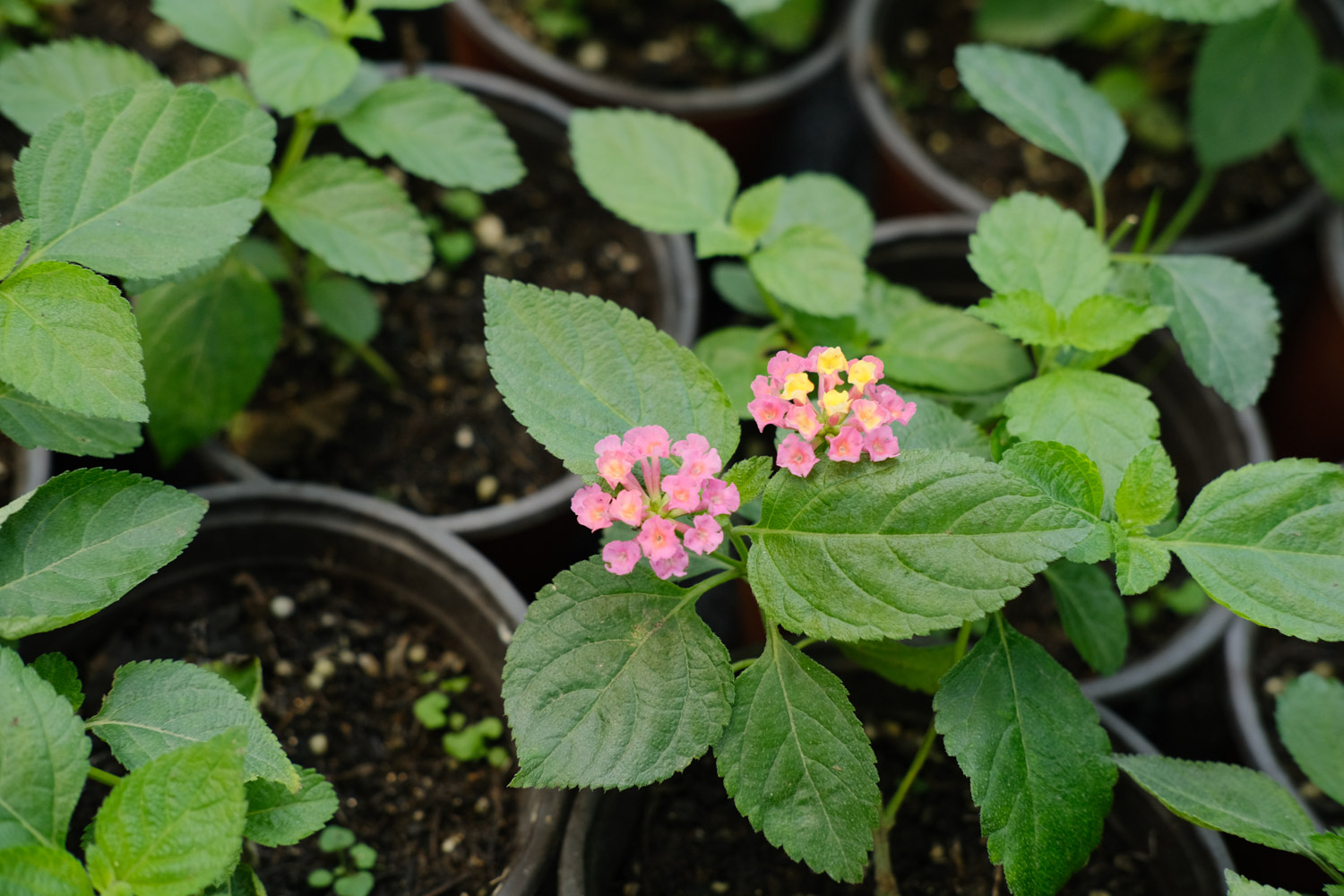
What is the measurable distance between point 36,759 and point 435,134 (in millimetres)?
935

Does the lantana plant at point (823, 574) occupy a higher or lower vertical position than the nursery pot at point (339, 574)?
higher

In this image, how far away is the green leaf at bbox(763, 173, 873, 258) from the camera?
1.58 m

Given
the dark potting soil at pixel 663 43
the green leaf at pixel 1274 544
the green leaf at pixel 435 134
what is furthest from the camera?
the dark potting soil at pixel 663 43

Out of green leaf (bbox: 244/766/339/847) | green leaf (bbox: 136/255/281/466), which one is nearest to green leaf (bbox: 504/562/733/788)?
green leaf (bbox: 244/766/339/847)

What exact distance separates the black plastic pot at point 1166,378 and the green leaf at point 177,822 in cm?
129

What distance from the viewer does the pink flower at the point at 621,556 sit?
101cm

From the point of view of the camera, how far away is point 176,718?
1.05 metres

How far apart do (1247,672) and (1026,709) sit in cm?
75

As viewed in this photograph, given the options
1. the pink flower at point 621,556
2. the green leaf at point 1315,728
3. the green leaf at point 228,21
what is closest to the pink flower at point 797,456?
the pink flower at point 621,556

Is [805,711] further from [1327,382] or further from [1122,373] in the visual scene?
[1327,382]

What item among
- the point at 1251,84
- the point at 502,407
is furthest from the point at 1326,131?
the point at 502,407

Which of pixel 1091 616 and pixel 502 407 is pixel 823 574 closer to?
pixel 1091 616

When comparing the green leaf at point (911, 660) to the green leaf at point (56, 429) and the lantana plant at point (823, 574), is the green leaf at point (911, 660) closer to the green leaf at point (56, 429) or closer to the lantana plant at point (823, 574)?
the lantana plant at point (823, 574)

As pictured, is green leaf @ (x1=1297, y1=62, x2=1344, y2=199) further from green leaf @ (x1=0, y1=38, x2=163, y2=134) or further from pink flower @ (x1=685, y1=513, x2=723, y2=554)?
green leaf @ (x1=0, y1=38, x2=163, y2=134)
